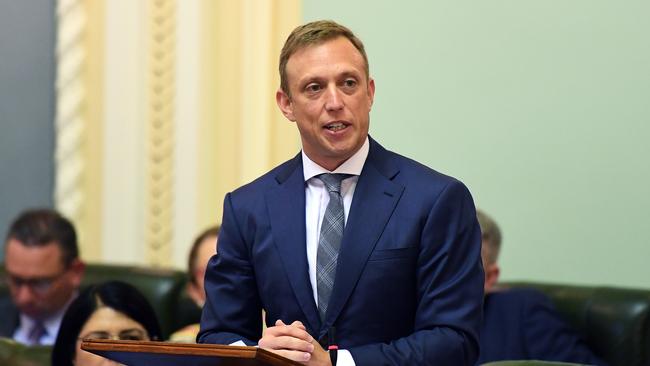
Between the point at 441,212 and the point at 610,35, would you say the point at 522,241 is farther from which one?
the point at 441,212

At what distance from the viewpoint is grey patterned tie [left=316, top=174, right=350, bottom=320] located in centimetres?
264

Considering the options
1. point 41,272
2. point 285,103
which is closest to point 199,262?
point 41,272

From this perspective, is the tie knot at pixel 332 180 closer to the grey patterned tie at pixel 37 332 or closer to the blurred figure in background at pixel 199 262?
the blurred figure in background at pixel 199 262

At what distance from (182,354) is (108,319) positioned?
1.56 metres

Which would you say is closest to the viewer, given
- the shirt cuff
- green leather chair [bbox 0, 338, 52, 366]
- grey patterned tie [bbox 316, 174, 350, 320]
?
the shirt cuff

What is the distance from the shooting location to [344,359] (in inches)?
100

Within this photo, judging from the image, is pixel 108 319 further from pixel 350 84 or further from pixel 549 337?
pixel 549 337

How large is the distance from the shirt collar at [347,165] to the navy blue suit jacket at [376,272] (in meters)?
0.02

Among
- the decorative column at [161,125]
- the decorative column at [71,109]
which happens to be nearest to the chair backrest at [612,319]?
the decorative column at [161,125]

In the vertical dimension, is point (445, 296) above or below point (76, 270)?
above

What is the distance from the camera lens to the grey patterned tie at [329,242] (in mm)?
2645

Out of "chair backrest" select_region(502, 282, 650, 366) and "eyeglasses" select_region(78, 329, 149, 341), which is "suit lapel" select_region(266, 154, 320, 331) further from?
"chair backrest" select_region(502, 282, 650, 366)

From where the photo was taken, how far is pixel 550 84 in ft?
15.9

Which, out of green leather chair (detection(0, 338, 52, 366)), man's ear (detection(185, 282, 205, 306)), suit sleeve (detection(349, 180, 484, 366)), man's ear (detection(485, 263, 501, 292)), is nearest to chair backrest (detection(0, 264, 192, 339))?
man's ear (detection(185, 282, 205, 306))
